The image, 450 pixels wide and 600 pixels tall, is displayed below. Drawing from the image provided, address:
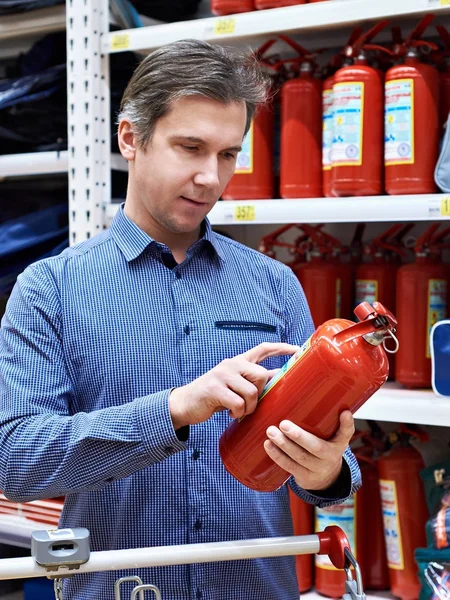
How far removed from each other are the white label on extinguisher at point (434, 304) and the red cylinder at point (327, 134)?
0.33 meters

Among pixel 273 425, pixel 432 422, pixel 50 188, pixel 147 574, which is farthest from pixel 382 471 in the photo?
pixel 50 188

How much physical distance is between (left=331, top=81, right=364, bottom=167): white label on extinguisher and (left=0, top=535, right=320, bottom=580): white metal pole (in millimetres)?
1112

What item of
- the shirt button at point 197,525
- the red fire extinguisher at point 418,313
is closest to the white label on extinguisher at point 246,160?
the red fire extinguisher at point 418,313

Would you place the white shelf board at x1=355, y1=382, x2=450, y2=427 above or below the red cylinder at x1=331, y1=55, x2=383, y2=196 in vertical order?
below

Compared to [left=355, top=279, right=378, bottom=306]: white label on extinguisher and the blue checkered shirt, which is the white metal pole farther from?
[left=355, top=279, right=378, bottom=306]: white label on extinguisher

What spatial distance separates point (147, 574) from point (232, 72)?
0.82m

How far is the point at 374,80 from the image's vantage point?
2029mm

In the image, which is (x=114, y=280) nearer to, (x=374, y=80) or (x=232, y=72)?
(x=232, y=72)

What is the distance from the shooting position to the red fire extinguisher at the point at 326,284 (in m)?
2.22

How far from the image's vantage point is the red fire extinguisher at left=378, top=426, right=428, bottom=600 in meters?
2.06

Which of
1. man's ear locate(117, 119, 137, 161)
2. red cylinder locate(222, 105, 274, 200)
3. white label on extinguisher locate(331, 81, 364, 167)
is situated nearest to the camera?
man's ear locate(117, 119, 137, 161)

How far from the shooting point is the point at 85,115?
236 cm

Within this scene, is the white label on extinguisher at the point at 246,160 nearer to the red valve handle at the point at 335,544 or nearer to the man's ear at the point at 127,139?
the man's ear at the point at 127,139

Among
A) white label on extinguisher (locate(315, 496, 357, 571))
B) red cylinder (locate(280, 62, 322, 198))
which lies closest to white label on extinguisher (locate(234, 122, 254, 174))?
red cylinder (locate(280, 62, 322, 198))
